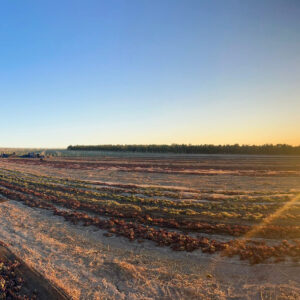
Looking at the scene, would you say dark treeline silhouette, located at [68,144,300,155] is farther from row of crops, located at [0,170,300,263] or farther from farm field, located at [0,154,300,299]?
farm field, located at [0,154,300,299]

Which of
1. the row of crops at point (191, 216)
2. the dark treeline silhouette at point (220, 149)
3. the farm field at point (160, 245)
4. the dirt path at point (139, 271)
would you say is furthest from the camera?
the dark treeline silhouette at point (220, 149)

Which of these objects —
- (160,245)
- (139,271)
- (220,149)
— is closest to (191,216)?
(160,245)

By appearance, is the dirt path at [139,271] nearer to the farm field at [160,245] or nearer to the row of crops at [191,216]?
the farm field at [160,245]

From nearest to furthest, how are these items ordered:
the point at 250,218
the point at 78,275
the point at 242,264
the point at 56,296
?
the point at 56,296 → the point at 78,275 → the point at 242,264 → the point at 250,218

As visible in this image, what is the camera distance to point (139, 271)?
7273mm

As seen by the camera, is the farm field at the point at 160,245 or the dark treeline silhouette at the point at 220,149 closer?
the farm field at the point at 160,245

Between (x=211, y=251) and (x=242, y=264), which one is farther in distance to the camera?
(x=211, y=251)

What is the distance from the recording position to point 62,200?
1659cm

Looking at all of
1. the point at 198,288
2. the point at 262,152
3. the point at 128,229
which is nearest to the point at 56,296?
the point at 198,288

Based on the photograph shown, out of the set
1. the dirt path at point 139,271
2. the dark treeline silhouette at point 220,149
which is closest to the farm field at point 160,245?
the dirt path at point 139,271

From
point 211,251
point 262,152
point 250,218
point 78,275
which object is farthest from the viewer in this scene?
point 262,152

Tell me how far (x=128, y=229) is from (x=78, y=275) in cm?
398

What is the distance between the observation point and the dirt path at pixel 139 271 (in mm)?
6227

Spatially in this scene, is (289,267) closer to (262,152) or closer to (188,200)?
(188,200)
